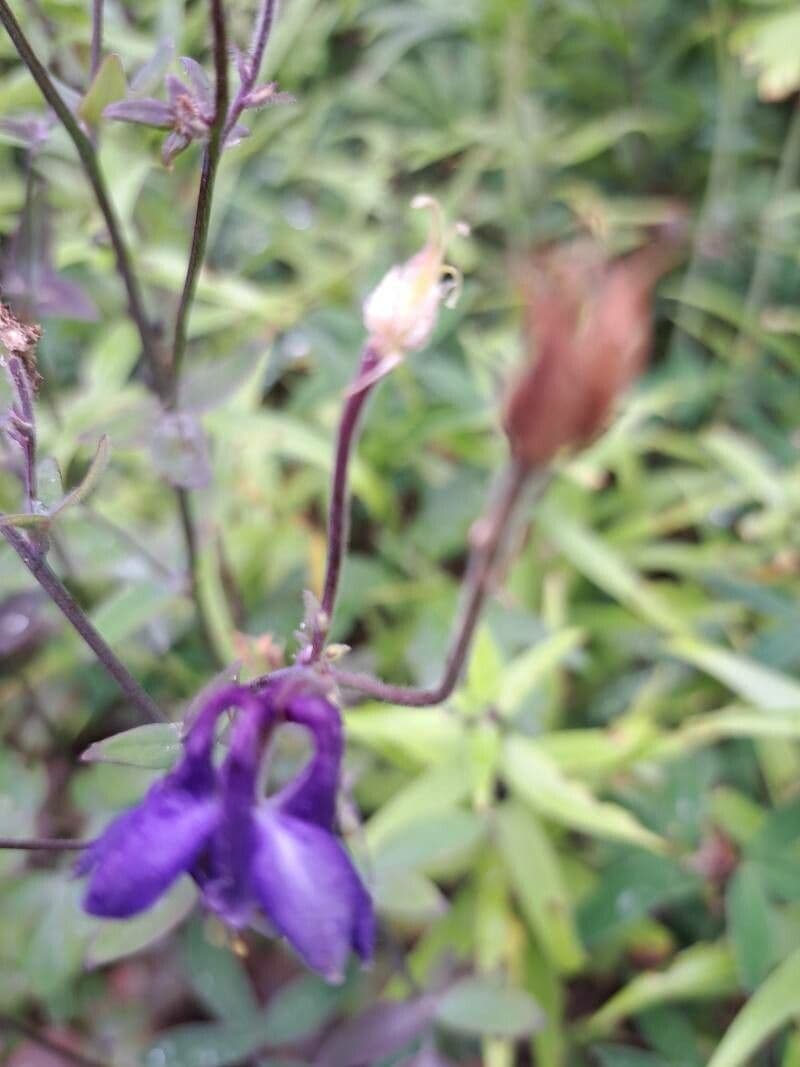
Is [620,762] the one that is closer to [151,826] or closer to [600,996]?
[600,996]

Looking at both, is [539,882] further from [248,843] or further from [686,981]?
[248,843]

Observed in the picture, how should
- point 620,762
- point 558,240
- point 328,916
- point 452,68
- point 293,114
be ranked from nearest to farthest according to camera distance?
point 328,916
point 620,762
point 293,114
point 558,240
point 452,68

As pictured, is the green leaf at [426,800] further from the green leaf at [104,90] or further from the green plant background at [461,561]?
the green leaf at [104,90]

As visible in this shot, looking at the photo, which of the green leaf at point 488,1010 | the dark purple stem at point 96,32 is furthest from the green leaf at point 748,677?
the dark purple stem at point 96,32

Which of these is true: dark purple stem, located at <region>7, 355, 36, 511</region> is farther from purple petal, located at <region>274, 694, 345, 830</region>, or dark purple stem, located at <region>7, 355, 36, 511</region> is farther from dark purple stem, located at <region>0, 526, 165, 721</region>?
purple petal, located at <region>274, 694, 345, 830</region>

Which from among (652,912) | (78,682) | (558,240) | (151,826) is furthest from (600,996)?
(558,240)
